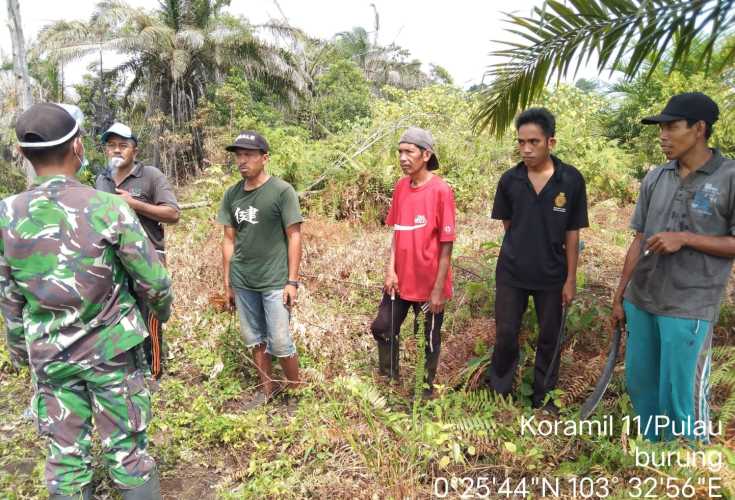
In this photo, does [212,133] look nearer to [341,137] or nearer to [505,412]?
[341,137]

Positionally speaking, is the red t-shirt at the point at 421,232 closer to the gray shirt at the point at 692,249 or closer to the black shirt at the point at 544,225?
the black shirt at the point at 544,225

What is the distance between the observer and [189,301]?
17.6 feet

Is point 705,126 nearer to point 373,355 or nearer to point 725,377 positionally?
point 725,377

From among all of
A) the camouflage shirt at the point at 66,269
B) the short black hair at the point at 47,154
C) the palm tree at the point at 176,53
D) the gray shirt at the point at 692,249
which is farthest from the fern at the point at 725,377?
the palm tree at the point at 176,53

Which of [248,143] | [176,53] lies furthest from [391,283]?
[176,53]

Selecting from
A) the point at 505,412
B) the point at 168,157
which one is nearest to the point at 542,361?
the point at 505,412

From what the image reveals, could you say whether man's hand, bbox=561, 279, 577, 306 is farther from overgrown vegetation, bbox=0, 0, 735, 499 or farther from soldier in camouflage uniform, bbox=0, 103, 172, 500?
soldier in camouflage uniform, bbox=0, 103, 172, 500

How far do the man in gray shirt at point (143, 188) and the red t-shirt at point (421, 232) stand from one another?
1.71 meters

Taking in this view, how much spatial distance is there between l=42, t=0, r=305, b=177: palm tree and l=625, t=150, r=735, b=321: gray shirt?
15221mm

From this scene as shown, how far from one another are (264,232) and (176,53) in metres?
16.0

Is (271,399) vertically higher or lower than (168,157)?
lower

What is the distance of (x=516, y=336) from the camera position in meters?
3.33

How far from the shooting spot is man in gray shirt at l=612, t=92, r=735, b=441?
97.4 inches

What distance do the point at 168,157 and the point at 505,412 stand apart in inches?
630
